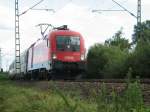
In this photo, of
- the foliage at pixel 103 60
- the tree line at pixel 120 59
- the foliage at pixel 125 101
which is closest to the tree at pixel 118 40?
the tree line at pixel 120 59

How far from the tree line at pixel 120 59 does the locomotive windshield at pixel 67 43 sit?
11.2ft

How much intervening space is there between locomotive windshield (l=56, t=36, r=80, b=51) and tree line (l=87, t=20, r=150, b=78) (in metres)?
3.42

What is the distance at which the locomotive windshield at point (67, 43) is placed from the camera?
32.1 metres

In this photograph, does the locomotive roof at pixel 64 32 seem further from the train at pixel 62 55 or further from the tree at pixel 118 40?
the tree at pixel 118 40

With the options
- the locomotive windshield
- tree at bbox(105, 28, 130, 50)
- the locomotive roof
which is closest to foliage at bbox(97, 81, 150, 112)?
the locomotive windshield

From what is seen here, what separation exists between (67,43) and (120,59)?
29.2 ft

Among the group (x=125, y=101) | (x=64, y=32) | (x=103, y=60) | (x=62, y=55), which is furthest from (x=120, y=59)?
(x=125, y=101)

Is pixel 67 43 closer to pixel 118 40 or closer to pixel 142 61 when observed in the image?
pixel 142 61

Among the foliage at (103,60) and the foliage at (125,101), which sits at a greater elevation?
the foliage at (103,60)

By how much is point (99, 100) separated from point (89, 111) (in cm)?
114

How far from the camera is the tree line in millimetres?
33344

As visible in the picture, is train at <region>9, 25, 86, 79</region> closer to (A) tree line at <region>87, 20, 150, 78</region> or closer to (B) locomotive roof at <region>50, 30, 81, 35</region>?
(B) locomotive roof at <region>50, 30, 81, 35</region>

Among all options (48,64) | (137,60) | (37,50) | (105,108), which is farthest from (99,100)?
(37,50)

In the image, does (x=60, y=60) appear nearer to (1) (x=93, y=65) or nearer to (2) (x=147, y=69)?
(2) (x=147, y=69)
